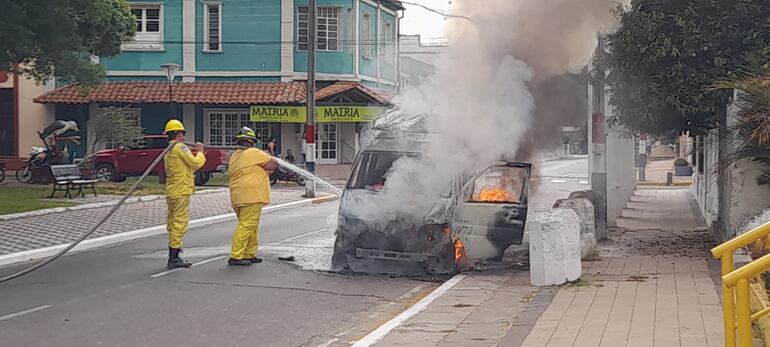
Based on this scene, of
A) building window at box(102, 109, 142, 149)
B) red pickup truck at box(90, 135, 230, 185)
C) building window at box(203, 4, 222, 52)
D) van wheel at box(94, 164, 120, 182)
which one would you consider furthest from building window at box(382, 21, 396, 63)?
van wheel at box(94, 164, 120, 182)

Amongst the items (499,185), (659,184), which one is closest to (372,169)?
(499,185)

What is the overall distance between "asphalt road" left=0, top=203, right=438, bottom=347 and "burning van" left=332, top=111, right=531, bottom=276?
1.17 feet

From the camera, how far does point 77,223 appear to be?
55.8 ft

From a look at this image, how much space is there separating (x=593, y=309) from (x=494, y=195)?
3708 mm

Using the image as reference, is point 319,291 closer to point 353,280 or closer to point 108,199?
point 353,280

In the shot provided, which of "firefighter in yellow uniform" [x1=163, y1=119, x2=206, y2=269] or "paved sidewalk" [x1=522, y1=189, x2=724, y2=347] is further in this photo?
"firefighter in yellow uniform" [x1=163, y1=119, x2=206, y2=269]

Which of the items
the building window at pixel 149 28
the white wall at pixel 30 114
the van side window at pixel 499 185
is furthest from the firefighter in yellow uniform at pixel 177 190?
the white wall at pixel 30 114

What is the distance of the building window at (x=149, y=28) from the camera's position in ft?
117

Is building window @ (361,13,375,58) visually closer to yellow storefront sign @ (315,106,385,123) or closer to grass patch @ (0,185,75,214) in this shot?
yellow storefront sign @ (315,106,385,123)

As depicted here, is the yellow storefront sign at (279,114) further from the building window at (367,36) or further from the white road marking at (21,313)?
the white road marking at (21,313)

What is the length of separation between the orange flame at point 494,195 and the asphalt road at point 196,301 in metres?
1.75

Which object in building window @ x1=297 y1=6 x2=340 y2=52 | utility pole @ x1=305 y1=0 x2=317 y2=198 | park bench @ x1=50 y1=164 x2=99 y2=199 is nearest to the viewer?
park bench @ x1=50 y1=164 x2=99 y2=199

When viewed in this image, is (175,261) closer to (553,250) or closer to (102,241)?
(102,241)

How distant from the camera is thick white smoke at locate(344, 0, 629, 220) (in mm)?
11820
